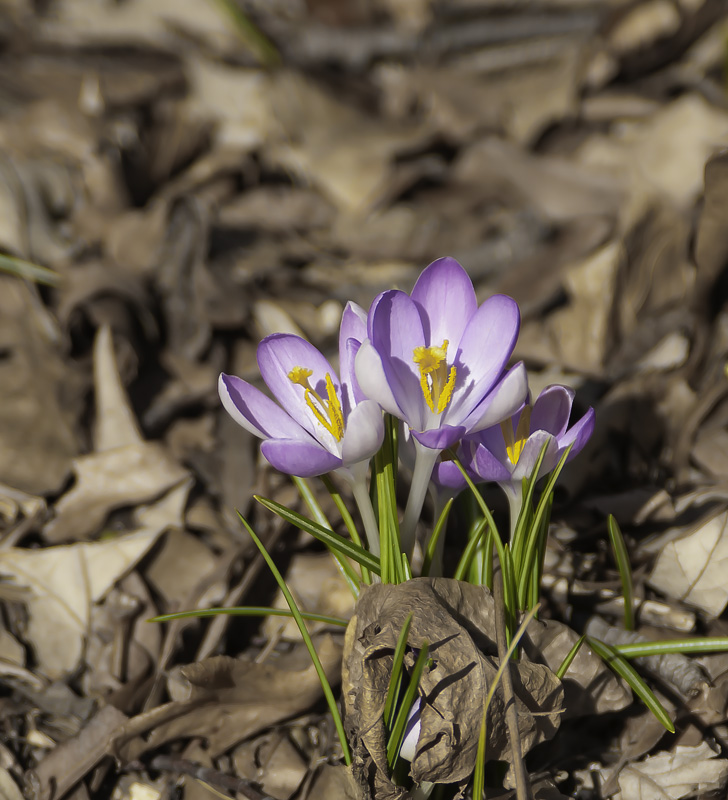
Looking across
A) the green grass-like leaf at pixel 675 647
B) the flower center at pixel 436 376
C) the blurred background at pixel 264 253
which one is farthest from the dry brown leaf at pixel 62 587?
the green grass-like leaf at pixel 675 647

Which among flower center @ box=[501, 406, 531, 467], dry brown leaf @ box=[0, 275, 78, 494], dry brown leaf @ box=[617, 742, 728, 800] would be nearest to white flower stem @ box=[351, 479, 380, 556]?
flower center @ box=[501, 406, 531, 467]

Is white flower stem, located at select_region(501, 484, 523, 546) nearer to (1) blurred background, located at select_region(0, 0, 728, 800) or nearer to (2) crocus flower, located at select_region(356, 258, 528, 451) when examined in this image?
(2) crocus flower, located at select_region(356, 258, 528, 451)

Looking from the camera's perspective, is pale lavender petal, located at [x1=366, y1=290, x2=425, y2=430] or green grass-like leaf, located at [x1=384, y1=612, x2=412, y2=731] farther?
pale lavender petal, located at [x1=366, y1=290, x2=425, y2=430]

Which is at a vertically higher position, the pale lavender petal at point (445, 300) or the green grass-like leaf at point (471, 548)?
the pale lavender petal at point (445, 300)

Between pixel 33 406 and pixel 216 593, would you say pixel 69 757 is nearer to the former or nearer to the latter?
pixel 216 593

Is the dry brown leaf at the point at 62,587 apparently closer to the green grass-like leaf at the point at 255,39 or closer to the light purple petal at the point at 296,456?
the light purple petal at the point at 296,456

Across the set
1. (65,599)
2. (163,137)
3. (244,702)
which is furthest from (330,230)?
(244,702)
